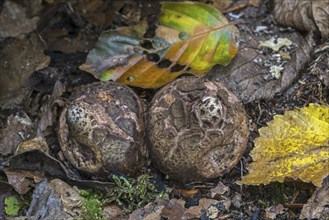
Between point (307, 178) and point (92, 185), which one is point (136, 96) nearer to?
point (92, 185)

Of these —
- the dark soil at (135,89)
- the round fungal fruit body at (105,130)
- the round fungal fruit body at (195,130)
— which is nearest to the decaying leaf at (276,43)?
the dark soil at (135,89)

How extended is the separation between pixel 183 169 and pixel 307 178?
66 centimetres

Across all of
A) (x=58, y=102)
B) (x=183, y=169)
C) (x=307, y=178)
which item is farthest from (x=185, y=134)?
(x=58, y=102)

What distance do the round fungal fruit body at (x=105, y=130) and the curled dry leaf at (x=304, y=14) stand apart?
1.28 m

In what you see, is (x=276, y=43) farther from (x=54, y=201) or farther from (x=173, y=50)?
(x=54, y=201)

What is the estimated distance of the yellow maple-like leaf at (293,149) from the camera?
339cm

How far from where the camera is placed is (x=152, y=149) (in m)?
3.53

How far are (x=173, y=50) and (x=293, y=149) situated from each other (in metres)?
A: 0.99

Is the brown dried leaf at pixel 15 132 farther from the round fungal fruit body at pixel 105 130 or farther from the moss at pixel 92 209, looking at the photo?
the moss at pixel 92 209

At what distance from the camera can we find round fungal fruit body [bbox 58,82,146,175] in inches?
135

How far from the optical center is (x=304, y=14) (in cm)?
415

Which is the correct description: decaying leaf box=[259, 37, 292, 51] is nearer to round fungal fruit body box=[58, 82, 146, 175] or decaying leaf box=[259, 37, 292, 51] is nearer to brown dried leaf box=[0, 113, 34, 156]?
round fungal fruit body box=[58, 82, 146, 175]

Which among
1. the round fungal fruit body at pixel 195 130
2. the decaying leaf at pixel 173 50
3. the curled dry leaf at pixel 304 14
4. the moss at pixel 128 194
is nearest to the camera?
the round fungal fruit body at pixel 195 130

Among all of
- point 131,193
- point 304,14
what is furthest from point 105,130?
point 304,14
